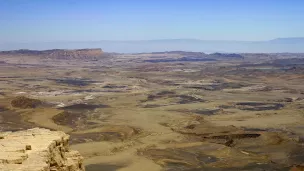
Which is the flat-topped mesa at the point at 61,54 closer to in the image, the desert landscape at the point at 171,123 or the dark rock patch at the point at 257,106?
the desert landscape at the point at 171,123

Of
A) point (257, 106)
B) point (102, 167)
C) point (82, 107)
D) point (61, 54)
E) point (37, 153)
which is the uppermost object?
point (37, 153)

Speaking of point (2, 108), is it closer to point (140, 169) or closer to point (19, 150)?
point (140, 169)

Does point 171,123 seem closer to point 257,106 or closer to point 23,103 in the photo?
point 257,106

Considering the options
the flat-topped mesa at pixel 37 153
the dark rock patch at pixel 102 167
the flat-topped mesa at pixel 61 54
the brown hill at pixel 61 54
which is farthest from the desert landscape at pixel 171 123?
the flat-topped mesa at pixel 61 54

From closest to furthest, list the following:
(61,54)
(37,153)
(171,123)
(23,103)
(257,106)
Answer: (37,153) < (171,123) < (23,103) < (257,106) < (61,54)

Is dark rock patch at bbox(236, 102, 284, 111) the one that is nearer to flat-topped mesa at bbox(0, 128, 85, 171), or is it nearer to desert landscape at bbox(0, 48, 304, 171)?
desert landscape at bbox(0, 48, 304, 171)

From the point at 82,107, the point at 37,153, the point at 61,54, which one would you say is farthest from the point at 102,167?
the point at 61,54

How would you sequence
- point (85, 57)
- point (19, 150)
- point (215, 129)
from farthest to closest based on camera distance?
1. point (85, 57)
2. point (215, 129)
3. point (19, 150)

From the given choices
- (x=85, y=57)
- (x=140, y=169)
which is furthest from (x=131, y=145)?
(x=85, y=57)
